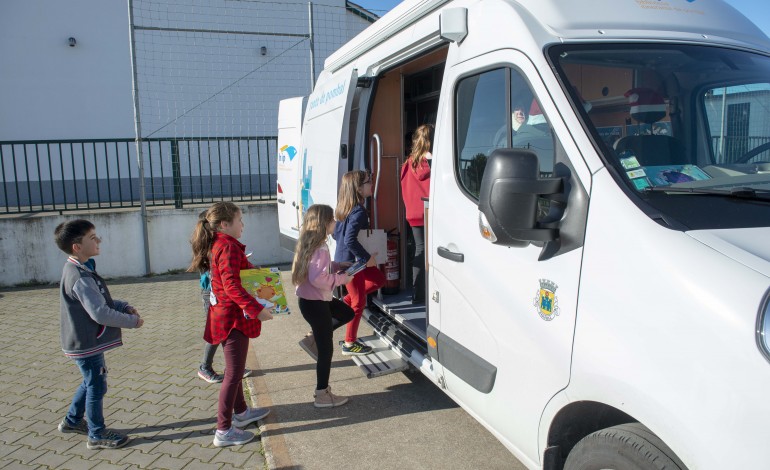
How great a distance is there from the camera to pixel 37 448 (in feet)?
12.2

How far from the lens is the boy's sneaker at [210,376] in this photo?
15.4 feet

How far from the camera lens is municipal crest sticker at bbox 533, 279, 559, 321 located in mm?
2219

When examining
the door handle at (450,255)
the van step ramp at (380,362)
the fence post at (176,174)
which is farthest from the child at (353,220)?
the fence post at (176,174)

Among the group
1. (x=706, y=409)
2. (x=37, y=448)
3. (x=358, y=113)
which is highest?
(x=358, y=113)

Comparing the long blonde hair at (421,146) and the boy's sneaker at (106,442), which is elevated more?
the long blonde hair at (421,146)

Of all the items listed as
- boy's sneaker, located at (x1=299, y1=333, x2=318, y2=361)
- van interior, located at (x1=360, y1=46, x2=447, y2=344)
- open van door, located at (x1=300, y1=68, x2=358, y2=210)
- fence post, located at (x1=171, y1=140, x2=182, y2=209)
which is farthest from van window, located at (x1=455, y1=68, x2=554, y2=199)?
fence post, located at (x1=171, y1=140, x2=182, y2=209)

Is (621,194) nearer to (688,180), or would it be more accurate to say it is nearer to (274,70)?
(688,180)

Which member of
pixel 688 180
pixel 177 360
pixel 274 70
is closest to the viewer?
pixel 688 180

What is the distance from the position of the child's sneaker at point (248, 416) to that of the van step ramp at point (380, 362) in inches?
30.7

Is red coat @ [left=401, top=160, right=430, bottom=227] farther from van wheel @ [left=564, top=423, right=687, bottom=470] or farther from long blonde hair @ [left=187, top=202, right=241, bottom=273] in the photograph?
van wheel @ [left=564, top=423, right=687, bottom=470]

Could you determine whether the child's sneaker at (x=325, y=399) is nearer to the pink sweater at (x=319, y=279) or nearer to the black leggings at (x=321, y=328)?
the black leggings at (x=321, y=328)

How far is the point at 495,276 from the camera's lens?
261 cm

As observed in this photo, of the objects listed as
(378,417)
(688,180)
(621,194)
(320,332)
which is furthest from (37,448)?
(688,180)

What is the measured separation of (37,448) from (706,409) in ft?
12.9
